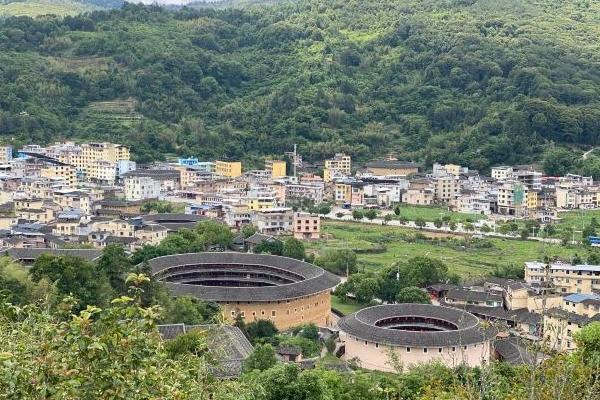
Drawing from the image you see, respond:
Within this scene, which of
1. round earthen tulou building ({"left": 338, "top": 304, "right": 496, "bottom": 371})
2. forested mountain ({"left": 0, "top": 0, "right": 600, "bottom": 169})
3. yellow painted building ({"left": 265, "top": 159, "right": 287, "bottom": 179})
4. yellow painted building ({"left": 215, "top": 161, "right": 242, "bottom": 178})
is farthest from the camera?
forested mountain ({"left": 0, "top": 0, "right": 600, "bottom": 169})

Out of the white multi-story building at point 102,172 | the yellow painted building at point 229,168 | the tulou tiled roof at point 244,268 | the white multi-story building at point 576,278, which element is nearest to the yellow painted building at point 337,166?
the yellow painted building at point 229,168

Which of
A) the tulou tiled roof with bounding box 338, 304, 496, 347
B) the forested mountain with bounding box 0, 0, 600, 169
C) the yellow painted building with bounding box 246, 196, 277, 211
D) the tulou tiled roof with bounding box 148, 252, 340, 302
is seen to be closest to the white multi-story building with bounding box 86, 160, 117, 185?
the forested mountain with bounding box 0, 0, 600, 169

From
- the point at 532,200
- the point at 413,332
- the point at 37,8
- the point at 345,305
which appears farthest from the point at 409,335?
the point at 37,8

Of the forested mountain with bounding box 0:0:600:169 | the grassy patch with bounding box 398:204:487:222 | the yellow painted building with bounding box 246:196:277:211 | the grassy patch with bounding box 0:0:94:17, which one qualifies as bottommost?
the grassy patch with bounding box 398:204:487:222

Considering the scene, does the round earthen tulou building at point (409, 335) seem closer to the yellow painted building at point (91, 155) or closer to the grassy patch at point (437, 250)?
the grassy patch at point (437, 250)

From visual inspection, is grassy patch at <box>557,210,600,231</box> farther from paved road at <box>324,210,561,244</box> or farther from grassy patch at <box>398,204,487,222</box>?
grassy patch at <box>398,204,487,222</box>

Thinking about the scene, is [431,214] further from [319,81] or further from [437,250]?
[319,81]
